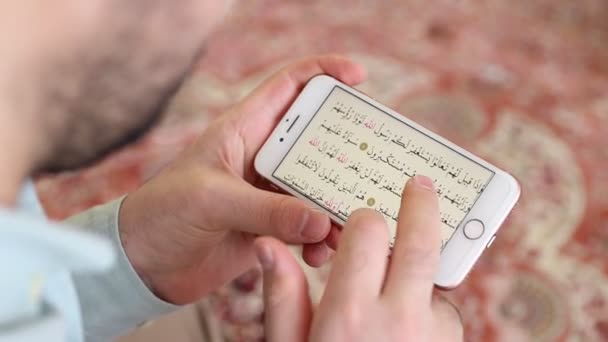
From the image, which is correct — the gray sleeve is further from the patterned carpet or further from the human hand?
the patterned carpet

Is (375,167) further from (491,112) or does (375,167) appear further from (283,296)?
(491,112)

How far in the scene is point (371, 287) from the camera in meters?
0.39

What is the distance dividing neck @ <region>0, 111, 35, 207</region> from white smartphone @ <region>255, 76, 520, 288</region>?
28cm

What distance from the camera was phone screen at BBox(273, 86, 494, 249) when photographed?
55cm

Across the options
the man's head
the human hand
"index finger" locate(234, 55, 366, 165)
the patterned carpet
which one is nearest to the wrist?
the human hand

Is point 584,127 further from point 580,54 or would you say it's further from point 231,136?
point 231,136

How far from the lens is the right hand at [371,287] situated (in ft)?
1.26

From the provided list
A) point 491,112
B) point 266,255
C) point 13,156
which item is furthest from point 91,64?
point 491,112

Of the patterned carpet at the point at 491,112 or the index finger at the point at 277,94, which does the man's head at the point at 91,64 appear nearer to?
the index finger at the point at 277,94

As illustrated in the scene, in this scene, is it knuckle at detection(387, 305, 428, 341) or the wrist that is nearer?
knuckle at detection(387, 305, 428, 341)

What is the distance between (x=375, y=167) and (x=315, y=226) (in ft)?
0.34

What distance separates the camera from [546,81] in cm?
117

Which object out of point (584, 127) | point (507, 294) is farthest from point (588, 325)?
point (584, 127)

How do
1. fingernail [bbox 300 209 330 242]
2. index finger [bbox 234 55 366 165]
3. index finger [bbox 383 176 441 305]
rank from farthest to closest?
index finger [bbox 234 55 366 165]
fingernail [bbox 300 209 330 242]
index finger [bbox 383 176 441 305]
